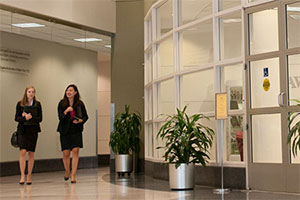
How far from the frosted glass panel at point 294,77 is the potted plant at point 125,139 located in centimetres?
478

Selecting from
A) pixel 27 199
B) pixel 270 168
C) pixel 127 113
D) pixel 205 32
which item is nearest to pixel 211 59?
pixel 205 32

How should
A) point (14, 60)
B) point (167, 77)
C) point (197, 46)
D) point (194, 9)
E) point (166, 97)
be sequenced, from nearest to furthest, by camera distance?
point (197, 46)
point (194, 9)
point (167, 77)
point (166, 97)
point (14, 60)

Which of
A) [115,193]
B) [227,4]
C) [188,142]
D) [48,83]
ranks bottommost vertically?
[115,193]

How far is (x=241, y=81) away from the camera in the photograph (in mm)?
7012

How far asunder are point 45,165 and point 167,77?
14.8 ft

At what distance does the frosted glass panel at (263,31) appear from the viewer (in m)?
6.64

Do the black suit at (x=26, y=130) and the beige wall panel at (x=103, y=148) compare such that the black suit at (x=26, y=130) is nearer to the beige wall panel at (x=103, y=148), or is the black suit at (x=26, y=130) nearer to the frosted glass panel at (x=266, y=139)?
the frosted glass panel at (x=266, y=139)

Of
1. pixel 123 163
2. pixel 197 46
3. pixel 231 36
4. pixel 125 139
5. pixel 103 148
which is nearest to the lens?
pixel 231 36

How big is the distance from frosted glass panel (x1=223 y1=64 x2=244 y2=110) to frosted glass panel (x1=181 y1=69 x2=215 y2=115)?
28 centimetres

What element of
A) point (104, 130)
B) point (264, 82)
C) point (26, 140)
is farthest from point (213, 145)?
point (104, 130)

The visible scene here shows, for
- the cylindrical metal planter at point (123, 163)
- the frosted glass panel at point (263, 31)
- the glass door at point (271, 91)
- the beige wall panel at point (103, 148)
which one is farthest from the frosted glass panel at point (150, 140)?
the beige wall panel at point (103, 148)

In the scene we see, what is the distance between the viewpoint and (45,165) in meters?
11.9

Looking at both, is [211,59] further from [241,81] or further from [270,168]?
[270,168]

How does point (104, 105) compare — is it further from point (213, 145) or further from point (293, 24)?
point (293, 24)
